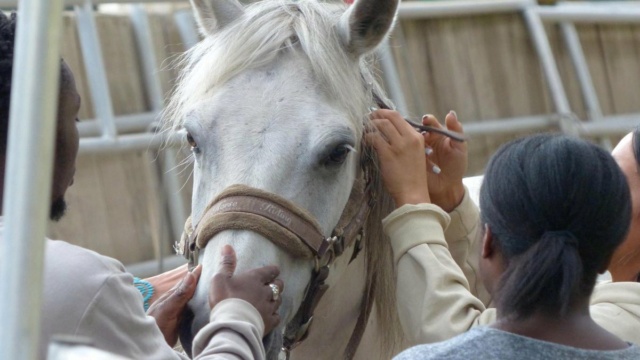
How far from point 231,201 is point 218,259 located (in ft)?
0.45

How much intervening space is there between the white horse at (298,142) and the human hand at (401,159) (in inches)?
2.8

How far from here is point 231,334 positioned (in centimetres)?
181

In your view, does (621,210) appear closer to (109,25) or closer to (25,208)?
(25,208)

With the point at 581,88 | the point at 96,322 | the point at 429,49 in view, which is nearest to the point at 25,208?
the point at 96,322

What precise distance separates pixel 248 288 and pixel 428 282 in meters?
0.33

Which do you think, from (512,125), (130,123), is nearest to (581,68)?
(512,125)

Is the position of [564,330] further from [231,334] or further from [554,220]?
[231,334]

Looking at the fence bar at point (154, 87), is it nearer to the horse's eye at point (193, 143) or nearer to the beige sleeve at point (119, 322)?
the horse's eye at point (193, 143)

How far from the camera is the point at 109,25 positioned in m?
5.38

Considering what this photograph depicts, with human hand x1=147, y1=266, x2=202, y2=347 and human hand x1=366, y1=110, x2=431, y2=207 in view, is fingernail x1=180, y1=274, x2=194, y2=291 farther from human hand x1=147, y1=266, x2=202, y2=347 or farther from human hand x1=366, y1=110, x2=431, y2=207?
human hand x1=366, y1=110, x2=431, y2=207

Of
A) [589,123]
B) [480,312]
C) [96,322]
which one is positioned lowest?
[589,123]

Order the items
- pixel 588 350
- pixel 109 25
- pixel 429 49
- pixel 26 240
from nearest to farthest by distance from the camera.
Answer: pixel 26 240 < pixel 588 350 < pixel 109 25 < pixel 429 49

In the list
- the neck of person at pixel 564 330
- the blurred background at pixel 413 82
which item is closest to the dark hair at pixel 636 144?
the neck of person at pixel 564 330

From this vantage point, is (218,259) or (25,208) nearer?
(25,208)
